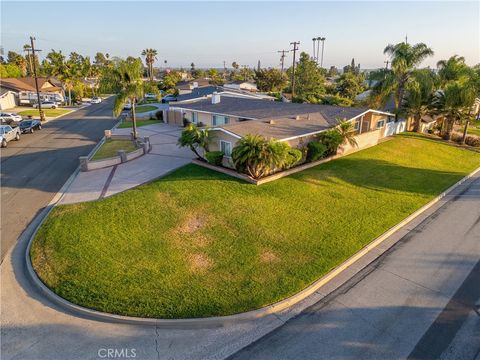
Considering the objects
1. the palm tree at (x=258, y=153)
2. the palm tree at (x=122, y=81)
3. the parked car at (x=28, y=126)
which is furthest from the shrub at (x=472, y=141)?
the parked car at (x=28, y=126)

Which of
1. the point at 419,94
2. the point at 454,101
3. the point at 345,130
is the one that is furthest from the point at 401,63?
the point at 345,130

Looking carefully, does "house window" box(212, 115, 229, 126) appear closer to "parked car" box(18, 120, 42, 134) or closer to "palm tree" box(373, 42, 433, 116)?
"palm tree" box(373, 42, 433, 116)

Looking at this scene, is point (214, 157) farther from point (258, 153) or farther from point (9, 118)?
point (9, 118)

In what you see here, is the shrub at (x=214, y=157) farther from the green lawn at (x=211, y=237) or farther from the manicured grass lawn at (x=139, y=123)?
the manicured grass lawn at (x=139, y=123)

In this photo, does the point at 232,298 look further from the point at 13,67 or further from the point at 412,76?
the point at 13,67

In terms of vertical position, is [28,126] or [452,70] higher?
[452,70]

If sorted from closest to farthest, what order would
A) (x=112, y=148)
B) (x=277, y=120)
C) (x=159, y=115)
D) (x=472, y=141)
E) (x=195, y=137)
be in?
(x=195, y=137) → (x=277, y=120) → (x=112, y=148) → (x=472, y=141) → (x=159, y=115)
